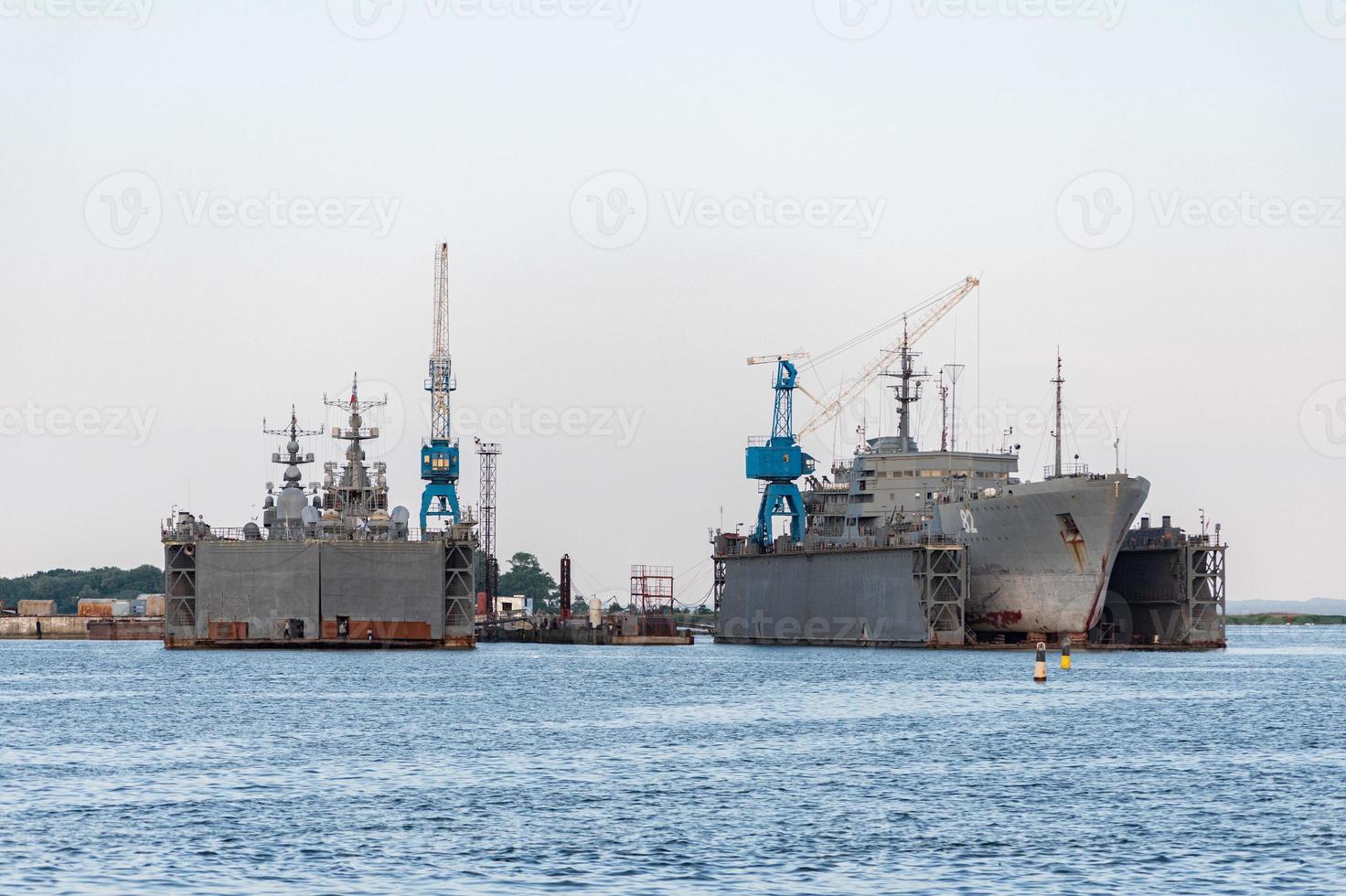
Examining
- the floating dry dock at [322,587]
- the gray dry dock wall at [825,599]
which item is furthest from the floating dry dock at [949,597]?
the floating dry dock at [322,587]

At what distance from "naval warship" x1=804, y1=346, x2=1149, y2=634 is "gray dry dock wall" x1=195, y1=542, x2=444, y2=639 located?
93.6 ft

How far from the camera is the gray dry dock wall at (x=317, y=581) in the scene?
105062mm

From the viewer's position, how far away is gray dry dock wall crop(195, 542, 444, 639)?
345ft

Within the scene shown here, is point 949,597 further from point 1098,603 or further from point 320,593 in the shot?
point 320,593

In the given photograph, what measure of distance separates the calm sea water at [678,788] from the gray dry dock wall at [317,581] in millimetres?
27584

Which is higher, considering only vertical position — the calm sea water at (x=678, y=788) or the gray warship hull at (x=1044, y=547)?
the gray warship hull at (x=1044, y=547)

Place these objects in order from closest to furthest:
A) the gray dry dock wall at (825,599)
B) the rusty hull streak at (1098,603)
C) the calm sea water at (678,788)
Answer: the calm sea water at (678,788)
the rusty hull streak at (1098,603)
the gray dry dock wall at (825,599)

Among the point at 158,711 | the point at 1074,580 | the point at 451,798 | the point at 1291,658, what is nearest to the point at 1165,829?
the point at 451,798

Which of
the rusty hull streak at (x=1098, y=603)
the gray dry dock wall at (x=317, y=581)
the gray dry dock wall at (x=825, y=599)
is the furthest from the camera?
the gray dry dock wall at (x=825, y=599)

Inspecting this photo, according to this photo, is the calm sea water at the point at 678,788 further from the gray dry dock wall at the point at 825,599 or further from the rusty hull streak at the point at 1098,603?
the gray dry dock wall at the point at 825,599

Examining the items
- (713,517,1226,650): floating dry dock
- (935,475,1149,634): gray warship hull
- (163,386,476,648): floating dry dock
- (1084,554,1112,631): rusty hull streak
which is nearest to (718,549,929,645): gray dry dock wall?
(713,517,1226,650): floating dry dock

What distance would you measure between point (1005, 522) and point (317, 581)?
4082 cm

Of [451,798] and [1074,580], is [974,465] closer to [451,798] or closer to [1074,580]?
[1074,580]

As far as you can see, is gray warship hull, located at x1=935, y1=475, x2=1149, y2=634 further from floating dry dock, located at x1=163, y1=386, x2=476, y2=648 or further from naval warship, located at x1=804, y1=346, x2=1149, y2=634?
floating dry dock, located at x1=163, y1=386, x2=476, y2=648
